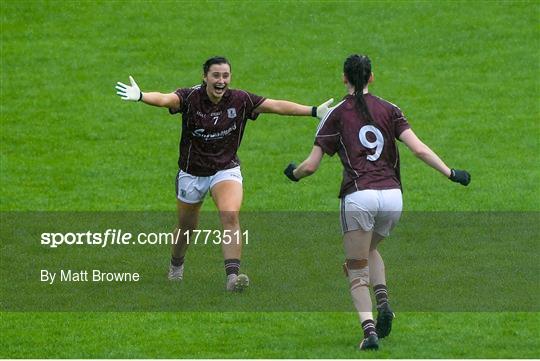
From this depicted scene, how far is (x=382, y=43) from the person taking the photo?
24266mm

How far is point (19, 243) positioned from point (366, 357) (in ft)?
20.8

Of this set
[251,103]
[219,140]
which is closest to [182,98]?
[219,140]

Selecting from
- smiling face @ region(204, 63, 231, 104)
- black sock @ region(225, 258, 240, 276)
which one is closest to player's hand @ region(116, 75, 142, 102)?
smiling face @ region(204, 63, 231, 104)

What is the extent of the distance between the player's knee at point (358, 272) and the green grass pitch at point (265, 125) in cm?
53

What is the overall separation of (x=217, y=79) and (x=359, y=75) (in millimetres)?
2341

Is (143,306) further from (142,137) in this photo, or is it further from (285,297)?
(142,137)

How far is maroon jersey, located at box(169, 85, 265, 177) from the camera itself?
12.7 m

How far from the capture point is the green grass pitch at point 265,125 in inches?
442

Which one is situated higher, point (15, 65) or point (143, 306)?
point (15, 65)

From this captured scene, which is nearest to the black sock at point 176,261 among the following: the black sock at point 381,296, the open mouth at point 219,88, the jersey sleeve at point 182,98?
the jersey sleeve at point 182,98

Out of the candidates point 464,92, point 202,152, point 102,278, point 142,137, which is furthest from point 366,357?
point 464,92

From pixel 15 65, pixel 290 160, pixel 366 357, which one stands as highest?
pixel 15 65

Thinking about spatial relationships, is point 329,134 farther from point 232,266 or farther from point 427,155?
point 232,266

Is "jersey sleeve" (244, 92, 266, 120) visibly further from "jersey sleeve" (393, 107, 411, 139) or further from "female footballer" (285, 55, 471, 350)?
"jersey sleeve" (393, 107, 411, 139)
